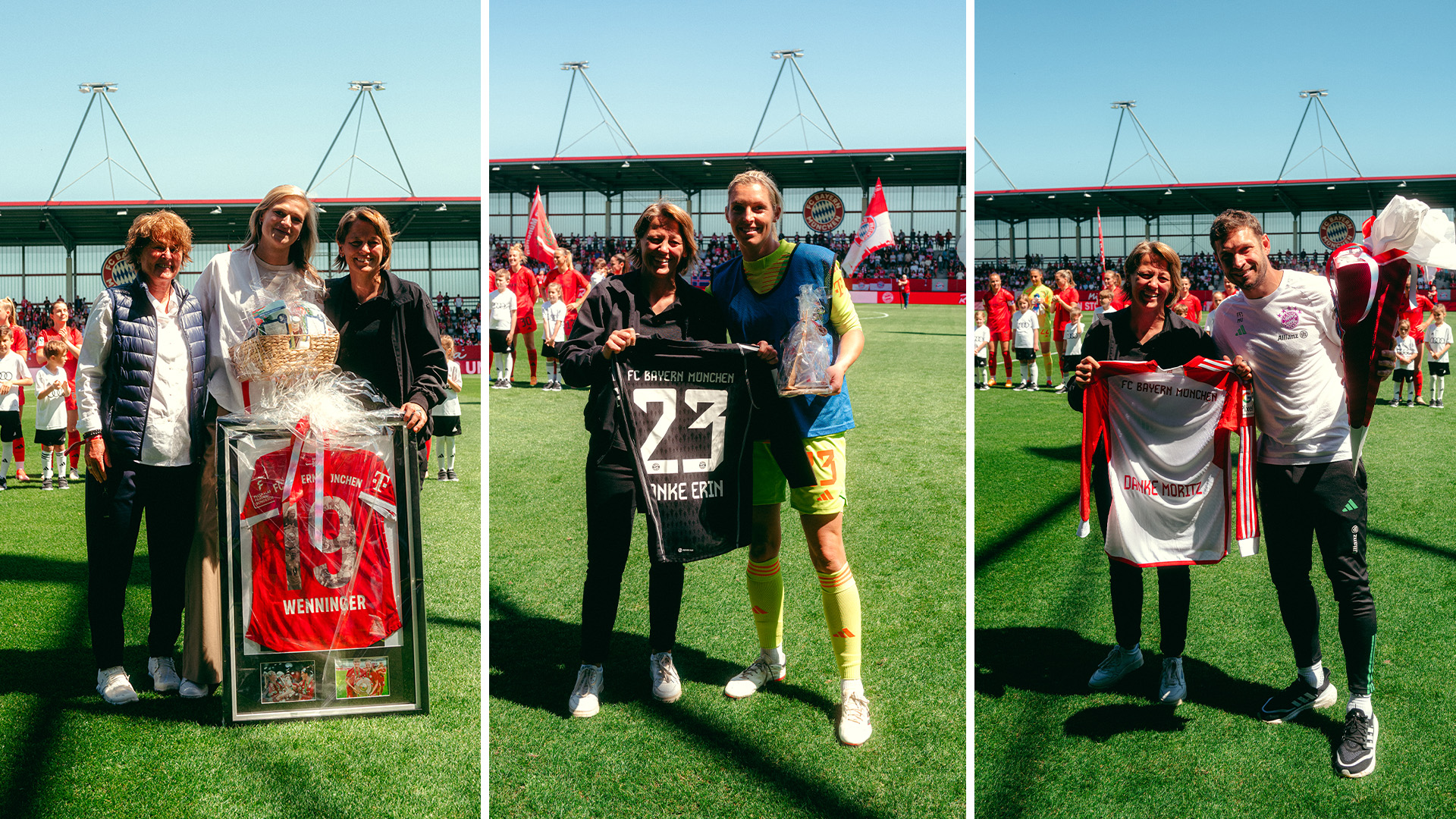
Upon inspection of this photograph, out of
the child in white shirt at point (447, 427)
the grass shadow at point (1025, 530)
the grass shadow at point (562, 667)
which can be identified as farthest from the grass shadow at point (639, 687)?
the child in white shirt at point (447, 427)

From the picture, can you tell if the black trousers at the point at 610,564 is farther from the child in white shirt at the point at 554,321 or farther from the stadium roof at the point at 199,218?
the stadium roof at the point at 199,218

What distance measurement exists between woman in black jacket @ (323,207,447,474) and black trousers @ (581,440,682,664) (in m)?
0.68

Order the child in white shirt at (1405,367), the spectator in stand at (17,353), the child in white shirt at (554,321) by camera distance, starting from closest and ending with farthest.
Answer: the spectator in stand at (17,353) → the child in white shirt at (1405,367) → the child in white shirt at (554,321)

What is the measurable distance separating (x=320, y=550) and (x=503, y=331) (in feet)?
33.2

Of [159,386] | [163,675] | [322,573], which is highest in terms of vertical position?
[159,386]

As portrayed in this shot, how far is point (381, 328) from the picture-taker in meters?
3.54

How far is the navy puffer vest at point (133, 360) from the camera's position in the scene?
11.7 feet

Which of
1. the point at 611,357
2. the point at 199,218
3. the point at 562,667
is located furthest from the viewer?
the point at 199,218

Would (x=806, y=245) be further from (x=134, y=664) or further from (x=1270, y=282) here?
(x=134, y=664)

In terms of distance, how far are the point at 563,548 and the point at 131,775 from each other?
8.28 feet

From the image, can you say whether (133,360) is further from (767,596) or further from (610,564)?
(767,596)

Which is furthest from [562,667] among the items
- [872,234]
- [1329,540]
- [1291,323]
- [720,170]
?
[720,170]

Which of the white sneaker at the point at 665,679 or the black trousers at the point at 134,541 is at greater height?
the black trousers at the point at 134,541

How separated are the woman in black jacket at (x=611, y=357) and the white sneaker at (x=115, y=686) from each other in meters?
1.79
